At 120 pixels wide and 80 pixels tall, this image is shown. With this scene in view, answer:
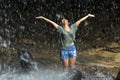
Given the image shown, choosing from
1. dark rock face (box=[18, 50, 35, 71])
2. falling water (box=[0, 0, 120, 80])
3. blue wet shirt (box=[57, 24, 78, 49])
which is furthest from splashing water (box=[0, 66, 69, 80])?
falling water (box=[0, 0, 120, 80])

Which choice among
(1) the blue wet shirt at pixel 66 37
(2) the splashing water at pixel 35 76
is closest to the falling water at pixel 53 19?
(2) the splashing water at pixel 35 76

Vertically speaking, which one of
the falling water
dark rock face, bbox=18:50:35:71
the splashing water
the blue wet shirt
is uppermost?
the falling water

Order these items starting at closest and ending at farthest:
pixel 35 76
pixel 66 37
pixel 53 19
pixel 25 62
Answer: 1. pixel 66 37
2. pixel 35 76
3. pixel 25 62
4. pixel 53 19

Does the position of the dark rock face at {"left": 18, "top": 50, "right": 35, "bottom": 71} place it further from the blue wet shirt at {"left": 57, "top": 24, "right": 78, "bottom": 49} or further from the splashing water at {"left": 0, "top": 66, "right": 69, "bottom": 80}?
the blue wet shirt at {"left": 57, "top": 24, "right": 78, "bottom": 49}

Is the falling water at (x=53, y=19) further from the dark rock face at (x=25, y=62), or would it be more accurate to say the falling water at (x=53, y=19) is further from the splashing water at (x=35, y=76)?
the splashing water at (x=35, y=76)

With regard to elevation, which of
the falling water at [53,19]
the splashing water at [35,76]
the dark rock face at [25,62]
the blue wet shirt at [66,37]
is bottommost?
the splashing water at [35,76]

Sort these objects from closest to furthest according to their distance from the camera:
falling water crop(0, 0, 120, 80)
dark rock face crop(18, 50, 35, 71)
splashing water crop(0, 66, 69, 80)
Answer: splashing water crop(0, 66, 69, 80) < dark rock face crop(18, 50, 35, 71) < falling water crop(0, 0, 120, 80)

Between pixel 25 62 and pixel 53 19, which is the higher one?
pixel 53 19

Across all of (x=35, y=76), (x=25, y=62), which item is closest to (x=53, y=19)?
(x=25, y=62)

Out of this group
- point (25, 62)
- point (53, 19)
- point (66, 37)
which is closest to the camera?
point (66, 37)

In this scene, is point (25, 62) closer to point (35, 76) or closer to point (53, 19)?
point (35, 76)

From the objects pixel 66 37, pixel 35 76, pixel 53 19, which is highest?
pixel 53 19

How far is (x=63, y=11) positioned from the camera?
75.8 feet

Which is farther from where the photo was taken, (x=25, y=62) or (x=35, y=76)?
(x=25, y=62)
